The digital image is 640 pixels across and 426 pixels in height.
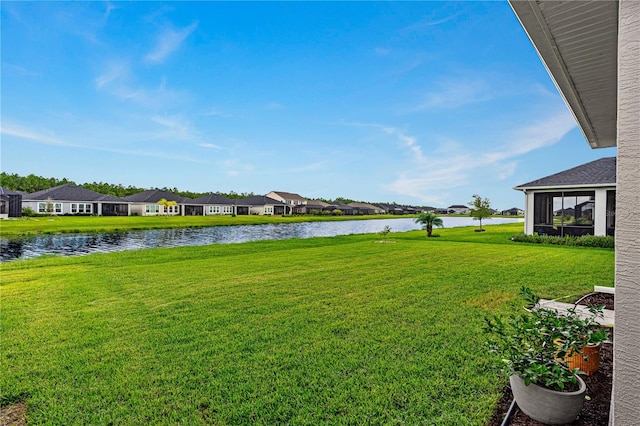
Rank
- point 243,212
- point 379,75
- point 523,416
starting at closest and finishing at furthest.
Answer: point 523,416, point 379,75, point 243,212

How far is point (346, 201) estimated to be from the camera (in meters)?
100

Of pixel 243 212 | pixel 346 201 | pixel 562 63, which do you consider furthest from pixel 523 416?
pixel 346 201

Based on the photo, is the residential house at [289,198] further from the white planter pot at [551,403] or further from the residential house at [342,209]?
the white planter pot at [551,403]

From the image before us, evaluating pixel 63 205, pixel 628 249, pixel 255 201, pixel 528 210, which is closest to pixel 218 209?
pixel 255 201

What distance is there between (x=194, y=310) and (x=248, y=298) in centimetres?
96

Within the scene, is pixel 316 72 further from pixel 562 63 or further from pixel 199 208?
A: pixel 199 208

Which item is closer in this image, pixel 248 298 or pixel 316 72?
pixel 248 298

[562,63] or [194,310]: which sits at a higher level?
[562,63]

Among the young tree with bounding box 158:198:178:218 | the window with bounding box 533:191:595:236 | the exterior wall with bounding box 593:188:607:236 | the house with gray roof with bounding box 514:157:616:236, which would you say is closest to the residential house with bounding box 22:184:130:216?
the young tree with bounding box 158:198:178:218

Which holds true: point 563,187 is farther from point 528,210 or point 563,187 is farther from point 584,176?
point 528,210

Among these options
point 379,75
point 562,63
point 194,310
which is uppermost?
point 379,75

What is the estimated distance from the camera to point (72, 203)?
40.7 metres

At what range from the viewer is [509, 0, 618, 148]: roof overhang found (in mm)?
2367

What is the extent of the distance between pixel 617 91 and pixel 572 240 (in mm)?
15704
